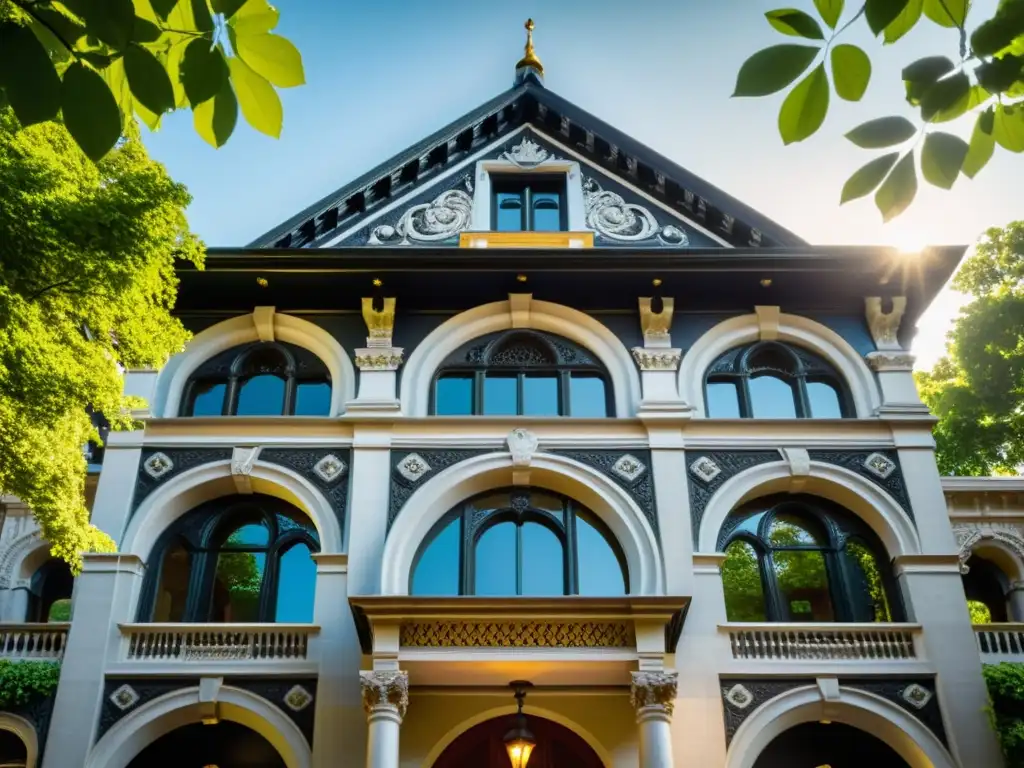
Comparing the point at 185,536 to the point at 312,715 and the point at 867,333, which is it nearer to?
the point at 312,715

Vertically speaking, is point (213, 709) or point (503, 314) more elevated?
point (503, 314)

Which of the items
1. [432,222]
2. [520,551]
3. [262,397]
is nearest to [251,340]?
[262,397]

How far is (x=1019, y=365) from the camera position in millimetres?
25250

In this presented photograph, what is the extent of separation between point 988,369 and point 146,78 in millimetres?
26541

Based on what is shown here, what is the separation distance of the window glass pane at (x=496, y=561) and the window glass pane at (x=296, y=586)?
9.18 ft

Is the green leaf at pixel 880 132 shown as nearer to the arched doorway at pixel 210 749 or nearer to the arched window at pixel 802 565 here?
the arched window at pixel 802 565

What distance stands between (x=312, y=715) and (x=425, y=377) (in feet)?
20.4

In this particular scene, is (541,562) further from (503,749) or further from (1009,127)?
(1009,127)

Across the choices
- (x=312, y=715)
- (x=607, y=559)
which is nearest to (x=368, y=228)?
(x=607, y=559)

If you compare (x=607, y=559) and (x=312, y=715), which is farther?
(x=607, y=559)

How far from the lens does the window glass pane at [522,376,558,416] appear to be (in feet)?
57.3

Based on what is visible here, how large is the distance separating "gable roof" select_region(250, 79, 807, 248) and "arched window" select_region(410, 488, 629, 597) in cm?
664

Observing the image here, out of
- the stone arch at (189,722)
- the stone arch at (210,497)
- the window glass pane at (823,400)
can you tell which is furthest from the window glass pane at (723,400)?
the stone arch at (189,722)

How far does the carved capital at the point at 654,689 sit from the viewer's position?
13453 millimetres
